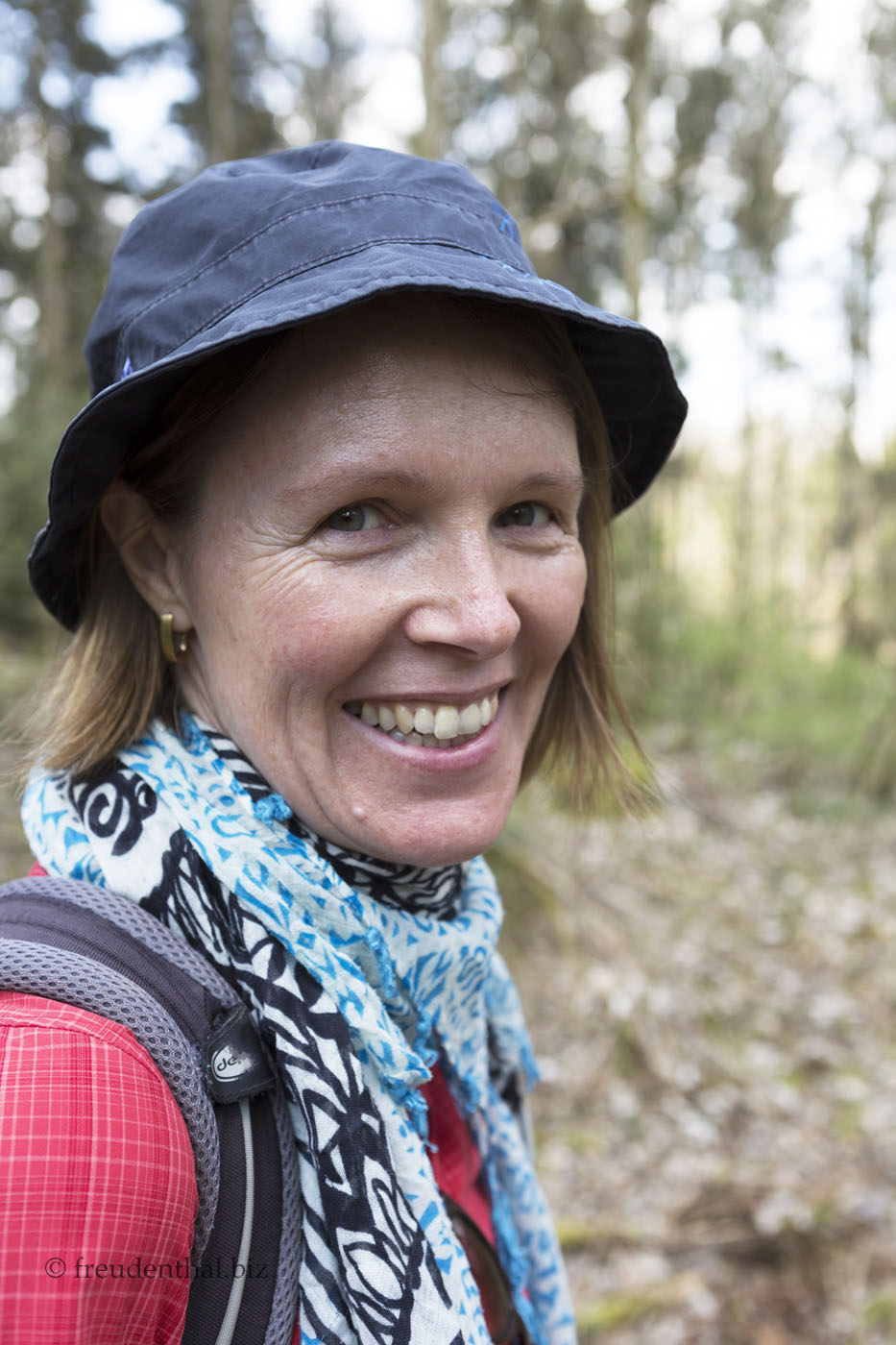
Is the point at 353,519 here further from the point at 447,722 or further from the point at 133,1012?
the point at 133,1012

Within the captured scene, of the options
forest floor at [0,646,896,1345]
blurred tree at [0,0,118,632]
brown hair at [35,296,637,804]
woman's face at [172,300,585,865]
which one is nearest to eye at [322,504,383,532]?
woman's face at [172,300,585,865]

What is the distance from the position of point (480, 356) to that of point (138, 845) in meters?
0.76

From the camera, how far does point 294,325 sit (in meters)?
0.96

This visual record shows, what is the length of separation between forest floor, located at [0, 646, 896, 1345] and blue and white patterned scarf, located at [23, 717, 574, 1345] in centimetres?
52

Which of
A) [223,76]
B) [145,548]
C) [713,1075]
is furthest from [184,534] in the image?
[223,76]

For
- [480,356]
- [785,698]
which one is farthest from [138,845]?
[785,698]

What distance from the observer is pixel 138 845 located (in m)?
1.09

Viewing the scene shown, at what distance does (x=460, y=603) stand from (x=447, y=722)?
168 millimetres

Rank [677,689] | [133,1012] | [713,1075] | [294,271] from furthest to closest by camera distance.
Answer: [677,689] < [713,1075] < [294,271] < [133,1012]

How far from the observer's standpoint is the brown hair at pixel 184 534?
3.67ft

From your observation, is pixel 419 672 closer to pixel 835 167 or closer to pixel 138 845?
pixel 138 845

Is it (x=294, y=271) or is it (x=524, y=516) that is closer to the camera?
(x=294, y=271)

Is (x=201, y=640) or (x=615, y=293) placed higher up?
(x=615, y=293)

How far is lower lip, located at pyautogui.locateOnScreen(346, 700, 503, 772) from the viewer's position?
3.87ft
